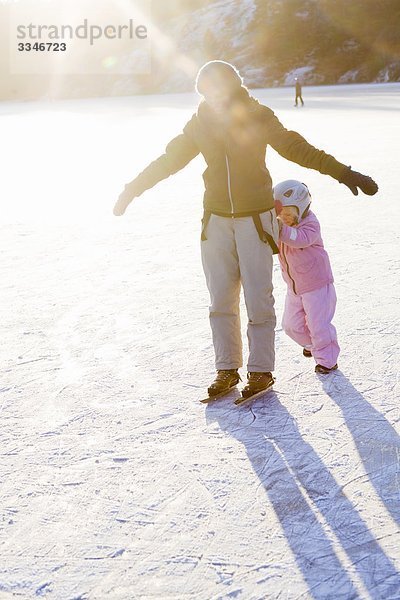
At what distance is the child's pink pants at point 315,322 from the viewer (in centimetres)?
397

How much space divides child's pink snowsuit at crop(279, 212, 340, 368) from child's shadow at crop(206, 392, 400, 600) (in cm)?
48

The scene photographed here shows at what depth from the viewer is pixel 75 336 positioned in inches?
191

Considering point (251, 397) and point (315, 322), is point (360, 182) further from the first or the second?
point (251, 397)

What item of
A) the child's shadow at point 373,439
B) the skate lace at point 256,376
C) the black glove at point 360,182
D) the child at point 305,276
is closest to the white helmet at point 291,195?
the child at point 305,276

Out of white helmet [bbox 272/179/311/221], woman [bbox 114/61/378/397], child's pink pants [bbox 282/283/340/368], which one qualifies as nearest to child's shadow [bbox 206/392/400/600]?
woman [bbox 114/61/378/397]

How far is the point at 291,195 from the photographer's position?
3.74m

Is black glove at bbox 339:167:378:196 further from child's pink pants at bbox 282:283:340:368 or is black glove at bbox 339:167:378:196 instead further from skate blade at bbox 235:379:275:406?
skate blade at bbox 235:379:275:406

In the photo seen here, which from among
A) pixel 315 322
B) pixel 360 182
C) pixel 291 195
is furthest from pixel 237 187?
pixel 315 322

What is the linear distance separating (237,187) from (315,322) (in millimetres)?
862

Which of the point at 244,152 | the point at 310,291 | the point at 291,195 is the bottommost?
the point at 310,291

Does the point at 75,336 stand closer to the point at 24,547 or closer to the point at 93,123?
the point at 24,547

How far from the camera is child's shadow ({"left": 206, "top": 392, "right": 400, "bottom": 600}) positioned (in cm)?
236

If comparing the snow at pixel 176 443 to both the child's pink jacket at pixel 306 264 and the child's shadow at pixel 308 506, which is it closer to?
the child's shadow at pixel 308 506

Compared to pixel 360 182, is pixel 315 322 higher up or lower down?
lower down
